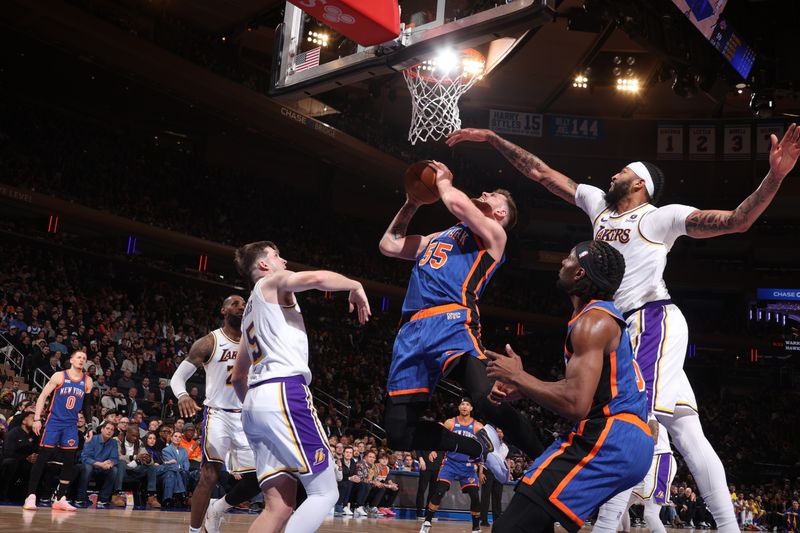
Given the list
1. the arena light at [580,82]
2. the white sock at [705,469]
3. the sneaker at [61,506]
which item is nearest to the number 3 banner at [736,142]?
the arena light at [580,82]

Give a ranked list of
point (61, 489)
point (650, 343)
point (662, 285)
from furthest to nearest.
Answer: point (61, 489), point (662, 285), point (650, 343)

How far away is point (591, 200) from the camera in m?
5.52

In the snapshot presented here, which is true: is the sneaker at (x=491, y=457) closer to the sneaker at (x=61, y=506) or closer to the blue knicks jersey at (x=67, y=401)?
the sneaker at (x=61, y=506)

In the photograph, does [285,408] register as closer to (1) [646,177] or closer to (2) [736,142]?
(1) [646,177]

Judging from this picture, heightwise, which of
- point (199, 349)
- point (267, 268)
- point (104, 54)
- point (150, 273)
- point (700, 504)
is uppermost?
point (104, 54)

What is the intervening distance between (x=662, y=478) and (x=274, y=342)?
286 centimetres

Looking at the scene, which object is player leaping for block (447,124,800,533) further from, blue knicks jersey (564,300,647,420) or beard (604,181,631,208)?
blue knicks jersey (564,300,647,420)

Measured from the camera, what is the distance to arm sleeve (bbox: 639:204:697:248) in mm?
4965

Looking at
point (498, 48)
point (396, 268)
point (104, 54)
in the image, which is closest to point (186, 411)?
point (498, 48)

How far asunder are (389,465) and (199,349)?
1081 centimetres

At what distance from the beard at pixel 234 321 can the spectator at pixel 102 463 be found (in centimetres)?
516

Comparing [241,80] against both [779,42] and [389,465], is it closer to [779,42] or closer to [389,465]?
[389,465]

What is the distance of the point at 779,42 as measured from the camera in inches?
581

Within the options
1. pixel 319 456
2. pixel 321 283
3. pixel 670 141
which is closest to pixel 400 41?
pixel 321 283
